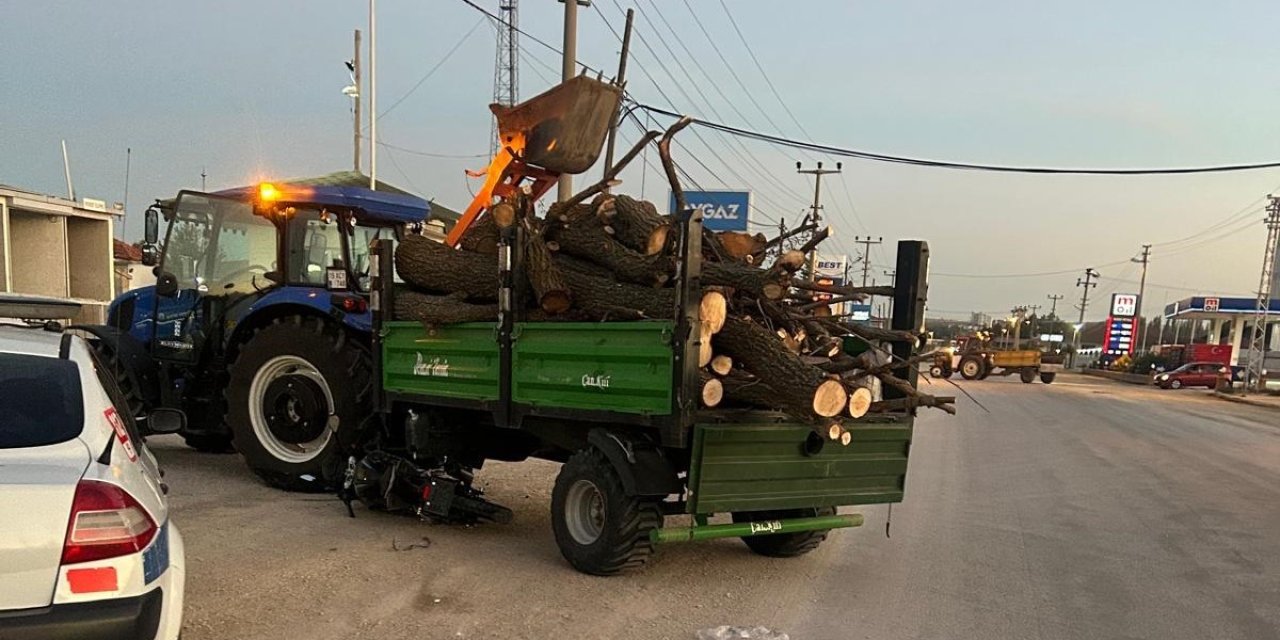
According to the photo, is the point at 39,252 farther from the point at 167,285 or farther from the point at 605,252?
the point at 605,252

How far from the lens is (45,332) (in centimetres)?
339

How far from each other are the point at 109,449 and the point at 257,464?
4453 mm

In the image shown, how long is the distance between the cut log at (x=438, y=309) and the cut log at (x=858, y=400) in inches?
99.9

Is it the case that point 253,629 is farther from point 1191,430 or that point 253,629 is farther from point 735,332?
point 1191,430

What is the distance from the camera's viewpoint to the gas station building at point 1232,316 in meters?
46.1

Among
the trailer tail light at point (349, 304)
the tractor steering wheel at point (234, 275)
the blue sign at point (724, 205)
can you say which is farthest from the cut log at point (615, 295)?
the blue sign at point (724, 205)

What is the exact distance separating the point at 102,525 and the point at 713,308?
2978 millimetres

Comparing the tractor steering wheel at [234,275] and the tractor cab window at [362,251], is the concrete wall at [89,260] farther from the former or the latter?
the tractor cab window at [362,251]

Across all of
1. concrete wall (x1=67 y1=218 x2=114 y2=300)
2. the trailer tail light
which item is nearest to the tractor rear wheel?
the trailer tail light

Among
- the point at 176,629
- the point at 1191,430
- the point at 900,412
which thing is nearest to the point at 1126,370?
the point at 1191,430

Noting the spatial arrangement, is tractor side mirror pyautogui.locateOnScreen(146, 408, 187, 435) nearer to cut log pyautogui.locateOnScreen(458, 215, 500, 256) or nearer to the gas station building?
cut log pyautogui.locateOnScreen(458, 215, 500, 256)

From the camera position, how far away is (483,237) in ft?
19.7

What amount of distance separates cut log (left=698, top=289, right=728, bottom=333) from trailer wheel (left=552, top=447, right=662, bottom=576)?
1110 mm

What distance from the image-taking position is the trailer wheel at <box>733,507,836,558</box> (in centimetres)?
549
